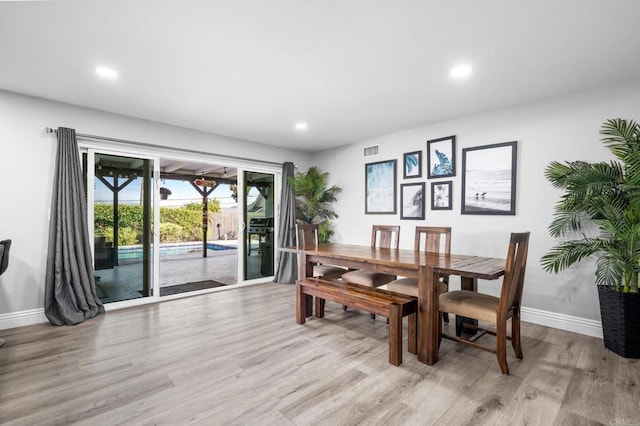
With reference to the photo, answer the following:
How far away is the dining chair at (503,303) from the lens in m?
2.16

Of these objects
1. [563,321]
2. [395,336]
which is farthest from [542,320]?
[395,336]

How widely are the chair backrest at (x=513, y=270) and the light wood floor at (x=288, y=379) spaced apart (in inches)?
21.0

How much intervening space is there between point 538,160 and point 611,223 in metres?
1.02

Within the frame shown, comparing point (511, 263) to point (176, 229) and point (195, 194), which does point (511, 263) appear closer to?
point (195, 194)

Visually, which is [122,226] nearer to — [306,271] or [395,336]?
[306,271]

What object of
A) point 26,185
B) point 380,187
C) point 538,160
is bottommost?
point 26,185

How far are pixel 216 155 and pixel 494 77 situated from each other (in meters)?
3.84

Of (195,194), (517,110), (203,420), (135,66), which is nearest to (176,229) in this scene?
(195,194)

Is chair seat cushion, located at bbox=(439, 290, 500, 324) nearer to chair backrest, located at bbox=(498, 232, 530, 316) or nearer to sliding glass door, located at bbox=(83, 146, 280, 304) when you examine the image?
chair backrest, located at bbox=(498, 232, 530, 316)

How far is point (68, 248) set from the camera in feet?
10.8

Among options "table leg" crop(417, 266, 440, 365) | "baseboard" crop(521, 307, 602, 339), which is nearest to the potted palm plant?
"baseboard" crop(521, 307, 602, 339)

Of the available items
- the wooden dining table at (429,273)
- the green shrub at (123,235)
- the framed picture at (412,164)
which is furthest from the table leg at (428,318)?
the green shrub at (123,235)

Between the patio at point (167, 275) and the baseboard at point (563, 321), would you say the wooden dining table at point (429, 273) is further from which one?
the patio at point (167, 275)

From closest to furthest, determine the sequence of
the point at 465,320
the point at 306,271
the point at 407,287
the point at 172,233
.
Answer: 1. the point at 407,287
2. the point at 465,320
3. the point at 306,271
4. the point at 172,233
